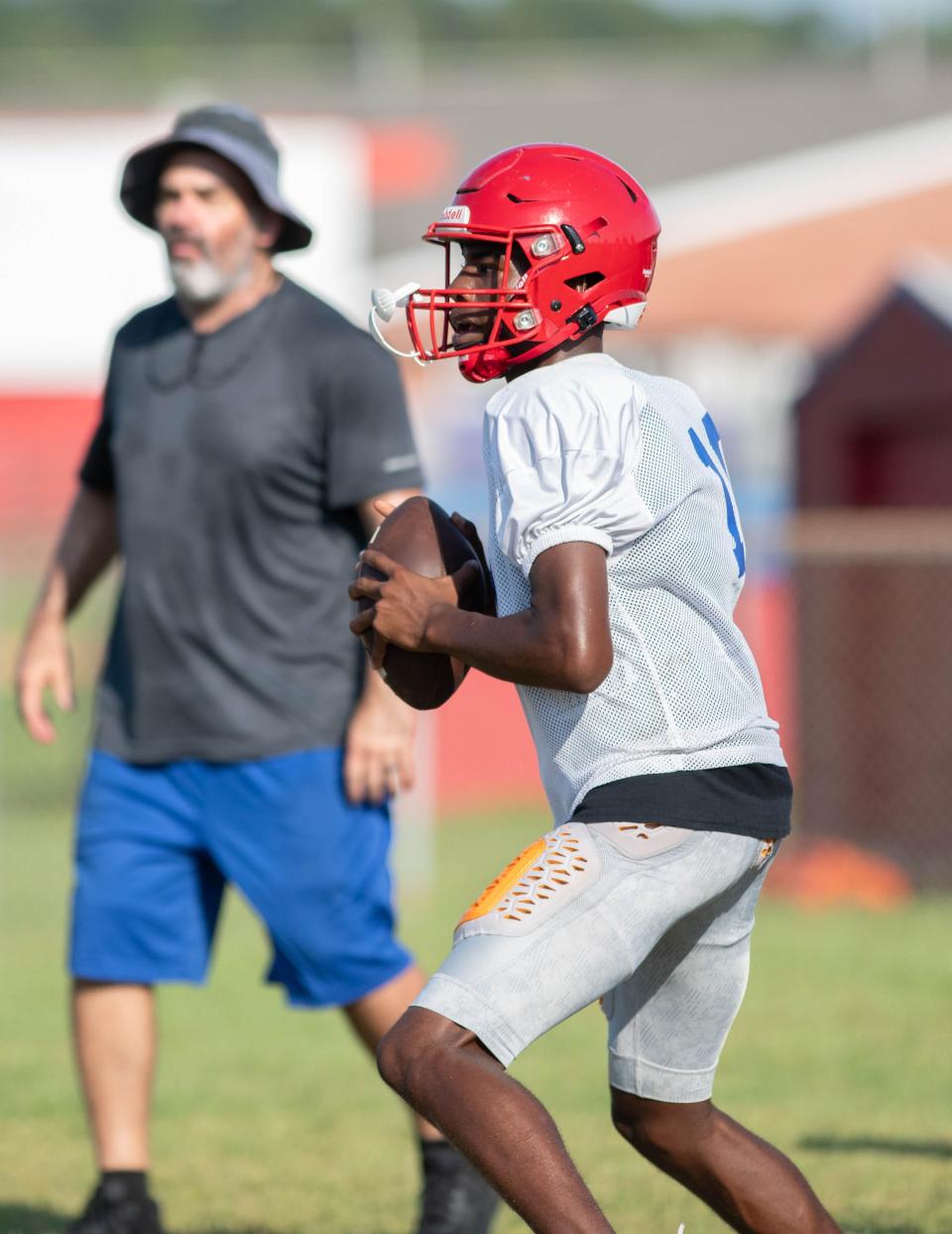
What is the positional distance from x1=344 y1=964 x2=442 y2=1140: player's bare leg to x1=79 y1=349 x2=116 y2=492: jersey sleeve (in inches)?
58.7

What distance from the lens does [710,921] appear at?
362cm

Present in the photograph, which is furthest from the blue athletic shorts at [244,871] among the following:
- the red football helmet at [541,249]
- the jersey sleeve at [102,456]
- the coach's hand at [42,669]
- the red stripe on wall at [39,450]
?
the red stripe on wall at [39,450]

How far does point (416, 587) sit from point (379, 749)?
1.40 meters

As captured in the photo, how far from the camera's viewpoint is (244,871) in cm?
484

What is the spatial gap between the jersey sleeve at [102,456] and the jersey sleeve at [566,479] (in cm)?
207

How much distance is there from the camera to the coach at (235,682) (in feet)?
15.8

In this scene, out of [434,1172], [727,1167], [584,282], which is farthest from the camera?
[434,1172]

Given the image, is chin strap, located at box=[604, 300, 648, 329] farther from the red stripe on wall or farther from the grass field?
the red stripe on wall

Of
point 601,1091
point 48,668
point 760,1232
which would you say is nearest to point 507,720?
point 601,1091

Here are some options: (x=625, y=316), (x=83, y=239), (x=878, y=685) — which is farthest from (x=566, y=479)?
(x=83, y=239)

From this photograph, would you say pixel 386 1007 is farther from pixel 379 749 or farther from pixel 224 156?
pixel 224 156

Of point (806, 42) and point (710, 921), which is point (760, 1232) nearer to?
point (710, 921)

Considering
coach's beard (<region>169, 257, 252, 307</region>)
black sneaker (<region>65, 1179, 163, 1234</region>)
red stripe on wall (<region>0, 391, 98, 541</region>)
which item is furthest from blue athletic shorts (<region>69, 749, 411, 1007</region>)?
red stripe on wall (<region>0, 391, 98, 541</region>)

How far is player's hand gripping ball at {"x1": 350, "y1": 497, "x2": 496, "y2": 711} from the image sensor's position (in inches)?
137
